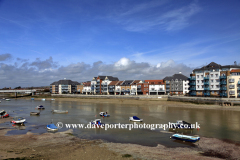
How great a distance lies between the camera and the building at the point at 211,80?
69438mm

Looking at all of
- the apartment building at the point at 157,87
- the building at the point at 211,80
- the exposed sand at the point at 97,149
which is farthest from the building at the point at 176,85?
the exposed sand at the point at 97,149

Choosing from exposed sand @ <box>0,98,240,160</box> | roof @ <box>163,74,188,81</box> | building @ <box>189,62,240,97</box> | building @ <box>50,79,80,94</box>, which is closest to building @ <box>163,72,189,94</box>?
roof @ <box>163,74,188,81</box>

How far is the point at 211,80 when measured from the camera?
74.2 metres

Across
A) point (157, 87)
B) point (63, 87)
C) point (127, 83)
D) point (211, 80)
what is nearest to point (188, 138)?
point (211, 80)

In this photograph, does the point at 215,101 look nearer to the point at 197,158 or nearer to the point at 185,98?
the point at 185,98

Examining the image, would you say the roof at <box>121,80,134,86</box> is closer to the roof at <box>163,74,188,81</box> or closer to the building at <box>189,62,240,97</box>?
the roof at <box>163,74,188,81</box>

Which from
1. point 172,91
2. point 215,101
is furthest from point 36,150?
point 172,91

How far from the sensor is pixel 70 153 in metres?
19.0

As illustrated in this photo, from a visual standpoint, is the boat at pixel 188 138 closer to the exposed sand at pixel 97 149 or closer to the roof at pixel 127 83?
the exposed sand at pixel 97 149

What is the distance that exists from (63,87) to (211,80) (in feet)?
361

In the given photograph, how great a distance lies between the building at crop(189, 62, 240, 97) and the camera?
6944cm

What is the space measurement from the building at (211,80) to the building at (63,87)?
97545 mm

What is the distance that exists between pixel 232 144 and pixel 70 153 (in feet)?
64.2

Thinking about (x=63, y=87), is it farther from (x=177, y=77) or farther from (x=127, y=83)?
(x=177, y=77)
